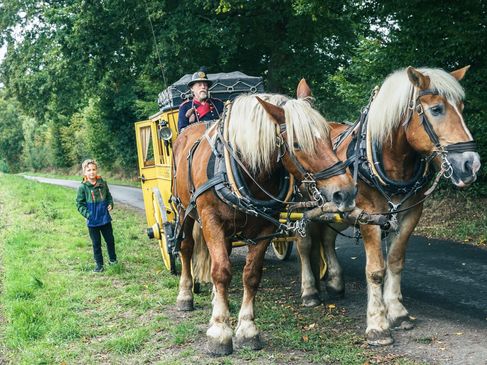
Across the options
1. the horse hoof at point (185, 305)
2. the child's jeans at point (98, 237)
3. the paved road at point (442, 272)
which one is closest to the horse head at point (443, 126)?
the paved road at point (442, 272)

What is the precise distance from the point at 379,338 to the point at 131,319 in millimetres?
2561

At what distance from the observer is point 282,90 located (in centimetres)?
1593

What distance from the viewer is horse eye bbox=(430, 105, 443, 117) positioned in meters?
4.26

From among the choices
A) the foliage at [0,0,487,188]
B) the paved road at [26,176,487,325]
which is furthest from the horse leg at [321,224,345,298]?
the foliage at [0,0,487,188]

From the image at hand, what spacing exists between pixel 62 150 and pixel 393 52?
148 feet

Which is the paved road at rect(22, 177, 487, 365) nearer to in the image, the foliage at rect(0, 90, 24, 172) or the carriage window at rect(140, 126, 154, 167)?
the carriage window at rect(140, 126, 154, 167)

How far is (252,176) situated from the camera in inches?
173

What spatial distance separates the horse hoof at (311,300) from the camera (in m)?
5.74

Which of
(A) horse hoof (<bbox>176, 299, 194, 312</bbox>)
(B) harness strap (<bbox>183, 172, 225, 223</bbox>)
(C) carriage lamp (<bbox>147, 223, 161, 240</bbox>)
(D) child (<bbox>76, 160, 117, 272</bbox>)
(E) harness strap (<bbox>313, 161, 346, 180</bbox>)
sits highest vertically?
(E) harness strap (<bbox>313, 161, 346, 180</bbox>)

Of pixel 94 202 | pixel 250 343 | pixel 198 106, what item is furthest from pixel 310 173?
pixel 94 202

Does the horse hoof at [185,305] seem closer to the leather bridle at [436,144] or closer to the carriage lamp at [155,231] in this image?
the carriage lamp at [155,231]

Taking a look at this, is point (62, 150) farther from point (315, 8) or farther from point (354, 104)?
point (315, 8)

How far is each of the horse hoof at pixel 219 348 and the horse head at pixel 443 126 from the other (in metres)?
2.25

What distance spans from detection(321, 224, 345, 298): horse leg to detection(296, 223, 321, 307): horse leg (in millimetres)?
150
